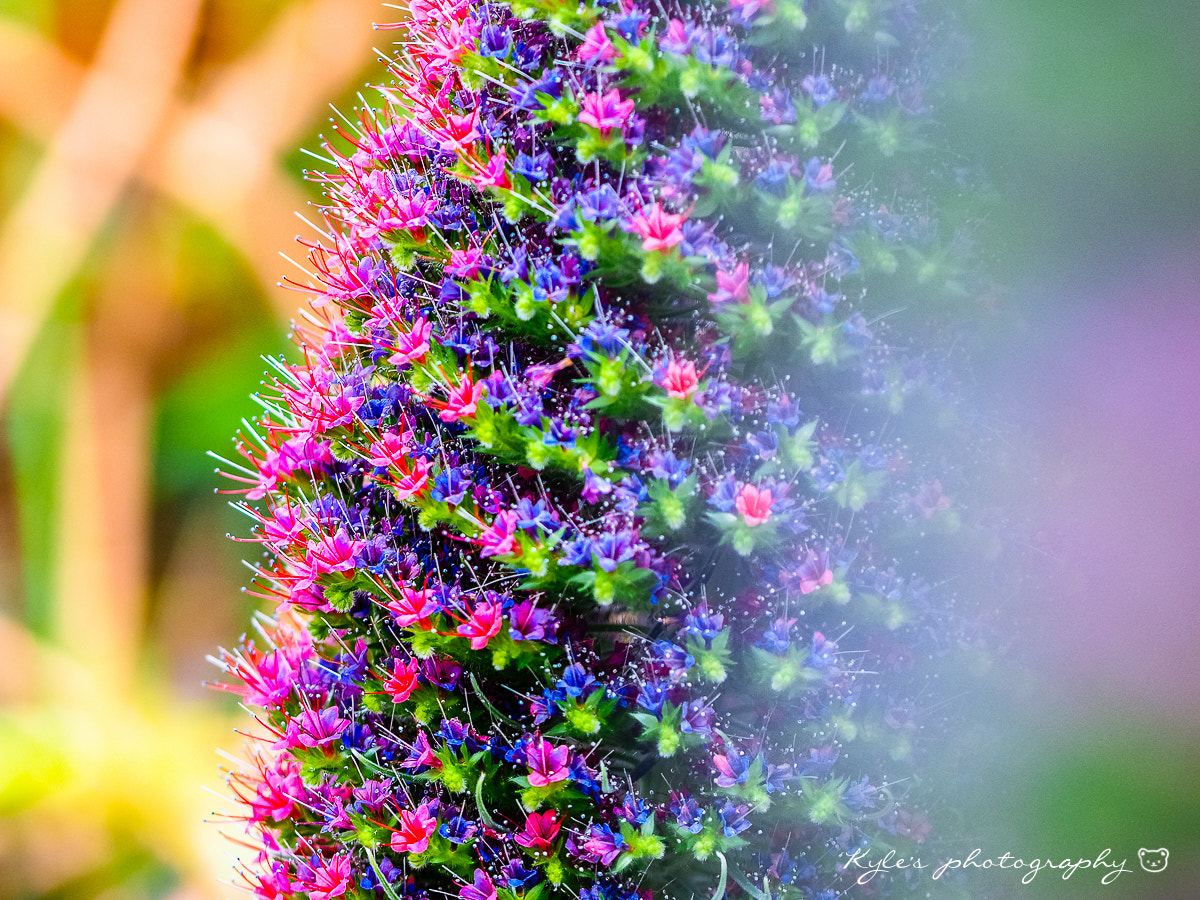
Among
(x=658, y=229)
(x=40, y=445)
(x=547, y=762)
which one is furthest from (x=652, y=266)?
(x=40, y=445)

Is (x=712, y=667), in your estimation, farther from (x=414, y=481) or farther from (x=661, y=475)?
(x=414, y=481)

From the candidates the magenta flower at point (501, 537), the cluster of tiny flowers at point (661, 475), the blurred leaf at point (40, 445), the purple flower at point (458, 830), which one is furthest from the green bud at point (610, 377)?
the blurred leaf at point (40, 445)

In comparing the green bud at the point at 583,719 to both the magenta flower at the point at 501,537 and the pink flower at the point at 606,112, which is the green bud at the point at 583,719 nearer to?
the magenta flower at the point at 501,537

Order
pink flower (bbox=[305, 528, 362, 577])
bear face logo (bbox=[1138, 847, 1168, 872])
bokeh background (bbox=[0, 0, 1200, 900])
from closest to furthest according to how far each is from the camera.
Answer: bear face logo (bbox=[1138, 847, 1168, 872]), pink flower (bbox=[305, 528, 362, 577]), bokeh background (bbox=[0, 0, 1200, 900])

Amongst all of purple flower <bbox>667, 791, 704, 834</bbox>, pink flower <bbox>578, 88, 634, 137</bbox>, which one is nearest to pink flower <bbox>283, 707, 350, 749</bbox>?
purple flower <bbox>667, 791, 704, 834</bbox>

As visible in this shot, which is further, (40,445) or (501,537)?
(40,445)

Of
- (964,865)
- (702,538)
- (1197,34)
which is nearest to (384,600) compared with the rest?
(702,538)

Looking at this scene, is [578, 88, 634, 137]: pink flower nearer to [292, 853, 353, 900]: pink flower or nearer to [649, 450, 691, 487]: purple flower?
[649, 450, 691, 487]: purple flower
